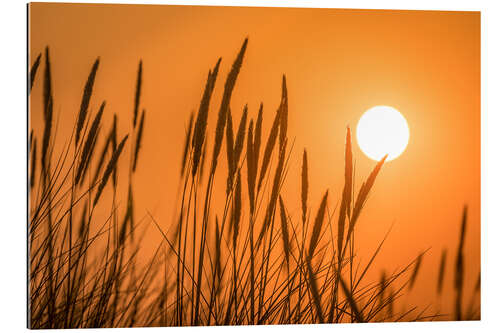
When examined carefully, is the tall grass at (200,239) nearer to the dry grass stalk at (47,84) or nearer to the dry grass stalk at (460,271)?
the dry grass stalk at (47,84)

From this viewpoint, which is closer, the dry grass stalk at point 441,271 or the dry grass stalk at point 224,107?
the dry grass stalk at point 224,107

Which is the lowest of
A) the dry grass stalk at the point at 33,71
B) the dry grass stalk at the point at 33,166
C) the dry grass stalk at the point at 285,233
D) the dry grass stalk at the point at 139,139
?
the dry grass stalk at the point at 285,233

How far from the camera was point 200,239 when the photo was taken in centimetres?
265

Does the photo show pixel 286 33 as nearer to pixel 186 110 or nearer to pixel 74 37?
pixel 186 110

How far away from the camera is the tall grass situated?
260 cm

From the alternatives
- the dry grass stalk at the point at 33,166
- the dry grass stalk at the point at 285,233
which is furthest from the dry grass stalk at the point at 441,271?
the dry grass stalk at the point at 33,166

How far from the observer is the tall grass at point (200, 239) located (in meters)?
2.60

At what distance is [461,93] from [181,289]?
4.34ft

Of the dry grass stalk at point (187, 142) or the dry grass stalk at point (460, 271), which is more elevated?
the dry grass stalk at point (187, 142)

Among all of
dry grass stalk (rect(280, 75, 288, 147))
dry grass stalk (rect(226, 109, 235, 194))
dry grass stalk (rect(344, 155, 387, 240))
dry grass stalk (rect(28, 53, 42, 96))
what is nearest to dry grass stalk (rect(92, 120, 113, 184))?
dry grass stalk (rect(28, 53, 42, 96))

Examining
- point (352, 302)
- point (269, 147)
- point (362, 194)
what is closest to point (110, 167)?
point (269, 147)

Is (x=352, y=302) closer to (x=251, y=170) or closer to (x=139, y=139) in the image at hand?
(x=251, y=170)
